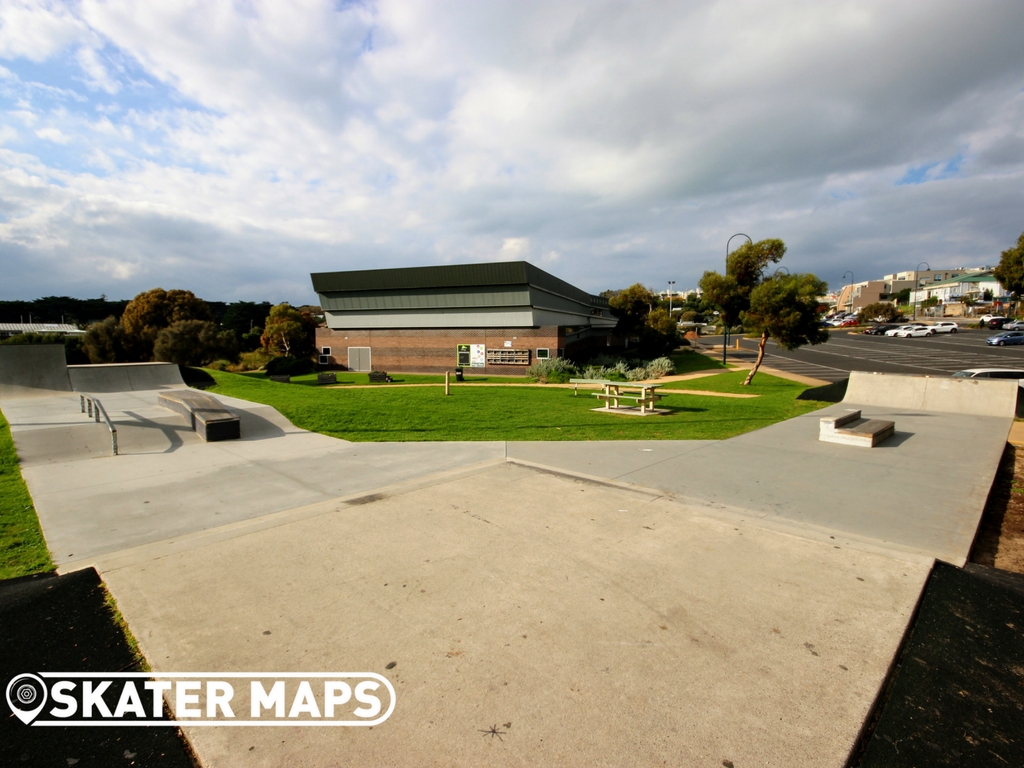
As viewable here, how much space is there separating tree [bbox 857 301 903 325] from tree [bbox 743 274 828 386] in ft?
264

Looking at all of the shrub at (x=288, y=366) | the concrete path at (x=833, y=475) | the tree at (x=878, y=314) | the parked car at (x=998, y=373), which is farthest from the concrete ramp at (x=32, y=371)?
the tree at (x=878, y=314)

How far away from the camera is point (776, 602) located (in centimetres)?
411

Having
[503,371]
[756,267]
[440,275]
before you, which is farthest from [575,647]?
[440,275]

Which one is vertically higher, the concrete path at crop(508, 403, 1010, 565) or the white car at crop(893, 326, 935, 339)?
the white car at crop(893, 326, 935, 339)

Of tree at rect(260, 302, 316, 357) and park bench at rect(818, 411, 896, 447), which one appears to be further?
tree at rect(260, 302, 316, 357)

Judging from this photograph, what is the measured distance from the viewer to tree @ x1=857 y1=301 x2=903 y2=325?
8406cm

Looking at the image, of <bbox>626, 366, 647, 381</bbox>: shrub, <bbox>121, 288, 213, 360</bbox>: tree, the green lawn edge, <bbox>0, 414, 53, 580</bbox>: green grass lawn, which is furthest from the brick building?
<bbox>0, 414, 53, 580</bbox>: green grass lawn

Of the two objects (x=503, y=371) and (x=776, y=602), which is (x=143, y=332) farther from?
(x=776, y=602)

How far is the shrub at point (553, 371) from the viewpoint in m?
29.8

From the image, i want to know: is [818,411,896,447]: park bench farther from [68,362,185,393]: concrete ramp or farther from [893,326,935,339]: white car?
[893,326,935,339]: white car

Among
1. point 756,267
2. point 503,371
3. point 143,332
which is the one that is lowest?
point 503,371

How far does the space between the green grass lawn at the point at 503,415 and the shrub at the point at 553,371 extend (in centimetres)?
926

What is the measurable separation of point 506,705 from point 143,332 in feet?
162

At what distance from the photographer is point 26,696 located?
309cm
